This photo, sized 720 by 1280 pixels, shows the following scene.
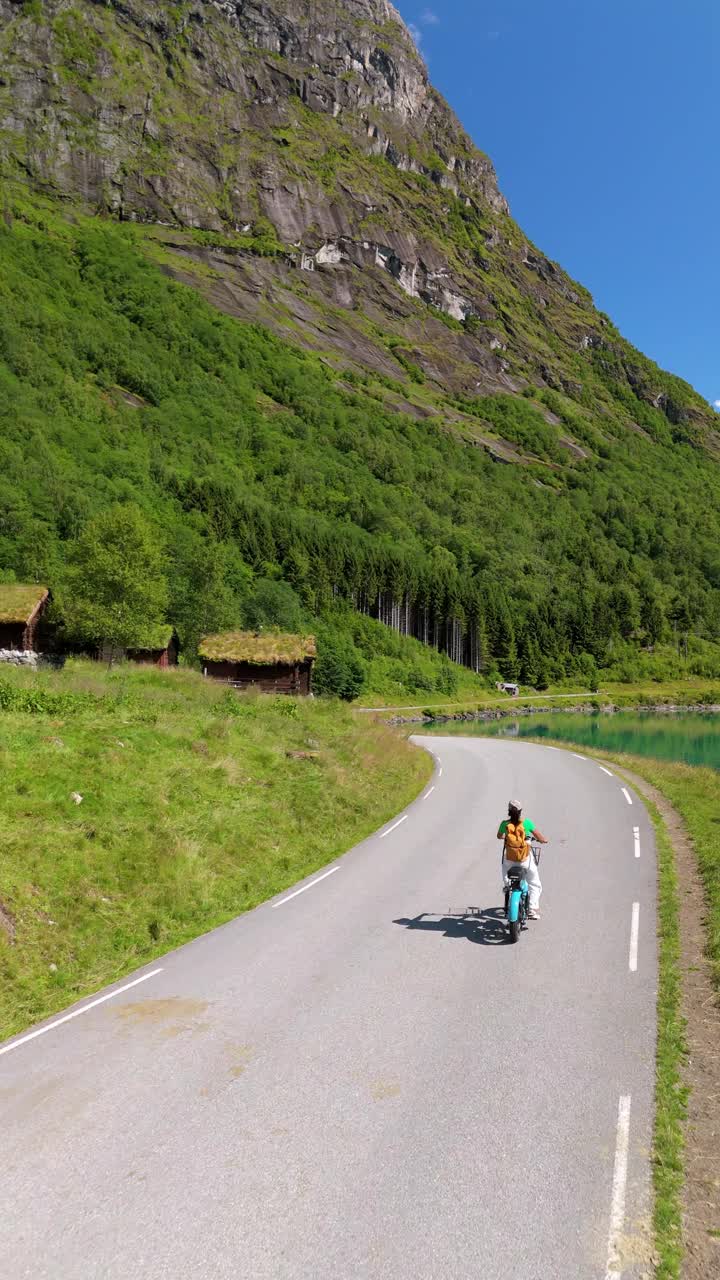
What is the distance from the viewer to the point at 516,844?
39.2 ft

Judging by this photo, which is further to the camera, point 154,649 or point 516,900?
point 154,649

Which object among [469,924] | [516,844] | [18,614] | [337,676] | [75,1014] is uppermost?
[18,614]

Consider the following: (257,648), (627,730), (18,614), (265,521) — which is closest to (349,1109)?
(18,614)

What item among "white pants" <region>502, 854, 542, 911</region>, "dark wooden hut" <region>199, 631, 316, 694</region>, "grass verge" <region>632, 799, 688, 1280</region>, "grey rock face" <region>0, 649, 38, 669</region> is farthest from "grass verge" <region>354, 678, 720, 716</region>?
"grass verge" <region>632, 799, 688, 1280</region>

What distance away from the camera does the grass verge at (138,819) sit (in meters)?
10.9

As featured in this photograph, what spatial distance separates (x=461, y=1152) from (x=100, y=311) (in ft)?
705

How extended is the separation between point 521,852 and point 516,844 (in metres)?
0.17

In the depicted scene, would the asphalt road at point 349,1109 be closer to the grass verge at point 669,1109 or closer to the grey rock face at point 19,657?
the grass verge at point 669,1109

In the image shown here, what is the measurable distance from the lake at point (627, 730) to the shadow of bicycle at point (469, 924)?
3707 cm

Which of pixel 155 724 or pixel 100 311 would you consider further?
pixel 100 311

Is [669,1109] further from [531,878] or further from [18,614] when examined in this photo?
[18,614]

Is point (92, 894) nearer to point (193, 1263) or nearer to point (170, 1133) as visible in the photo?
point (170, 1133)

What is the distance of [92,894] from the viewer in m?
12.1


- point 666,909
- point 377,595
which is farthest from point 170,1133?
point 377,595
